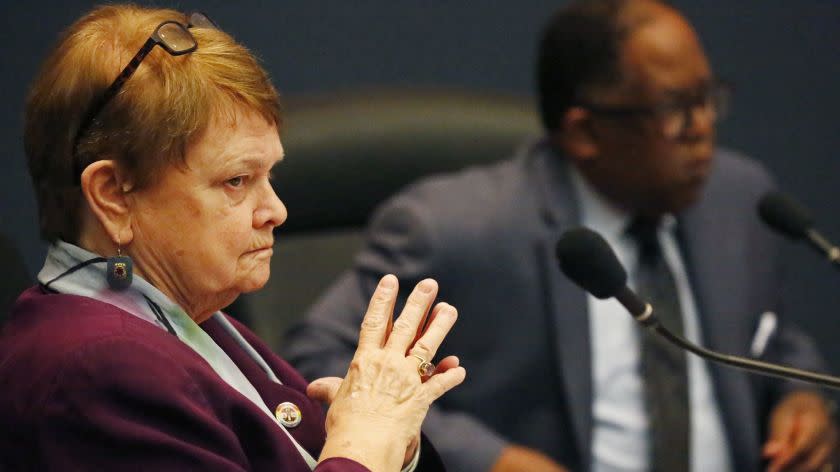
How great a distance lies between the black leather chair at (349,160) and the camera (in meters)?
1.97

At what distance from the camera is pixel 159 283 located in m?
0.99

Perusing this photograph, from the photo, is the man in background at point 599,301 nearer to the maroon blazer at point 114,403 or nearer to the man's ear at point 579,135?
the man's ear at point 579,135

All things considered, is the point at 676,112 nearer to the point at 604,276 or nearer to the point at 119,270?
the point at 604,276

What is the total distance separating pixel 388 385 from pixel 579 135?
1.07 m

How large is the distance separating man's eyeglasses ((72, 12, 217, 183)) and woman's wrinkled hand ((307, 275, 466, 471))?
9.4 inches

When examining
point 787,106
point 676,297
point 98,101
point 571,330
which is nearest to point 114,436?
point 98,101

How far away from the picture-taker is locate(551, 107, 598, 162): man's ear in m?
1.96

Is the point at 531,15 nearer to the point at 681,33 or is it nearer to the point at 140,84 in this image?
Result: the point at 681,33

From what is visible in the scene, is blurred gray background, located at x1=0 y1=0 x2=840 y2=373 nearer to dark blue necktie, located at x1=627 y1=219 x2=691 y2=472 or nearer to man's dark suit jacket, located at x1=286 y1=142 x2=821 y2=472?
man's dark suit jacket, located at x1=286 y1=142 x2=821 y2=472

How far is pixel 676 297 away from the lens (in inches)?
74.2

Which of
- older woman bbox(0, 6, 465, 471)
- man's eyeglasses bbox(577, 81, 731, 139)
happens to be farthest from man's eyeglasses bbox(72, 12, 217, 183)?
man's eyeglasses bbox(577, 81, 731, 139)

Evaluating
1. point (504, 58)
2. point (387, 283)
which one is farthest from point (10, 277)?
point (504, 58)

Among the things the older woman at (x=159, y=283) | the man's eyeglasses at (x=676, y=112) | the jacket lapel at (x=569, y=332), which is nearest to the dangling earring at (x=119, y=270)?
the older woman at (x=159, y=283)

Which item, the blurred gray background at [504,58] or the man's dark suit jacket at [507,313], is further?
the blurred gray background at [504,58]
